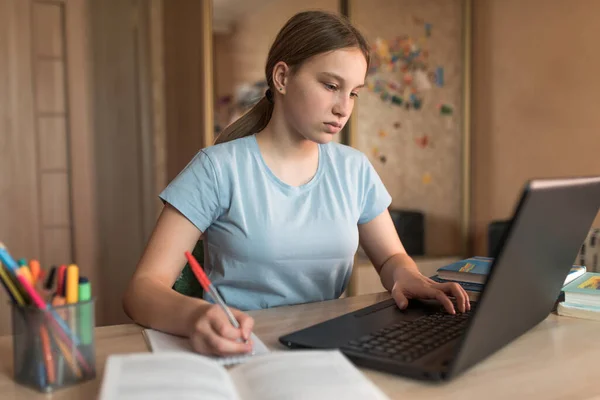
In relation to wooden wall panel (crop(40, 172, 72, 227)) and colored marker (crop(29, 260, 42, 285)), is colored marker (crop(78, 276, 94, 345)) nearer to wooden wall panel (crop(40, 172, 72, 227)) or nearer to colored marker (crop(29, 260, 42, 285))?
colored marker (crop(29, 260, 42, 285))

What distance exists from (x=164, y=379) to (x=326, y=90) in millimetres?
782

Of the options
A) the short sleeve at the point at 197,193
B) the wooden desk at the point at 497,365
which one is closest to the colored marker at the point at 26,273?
the wooden desk at the point at 497,365

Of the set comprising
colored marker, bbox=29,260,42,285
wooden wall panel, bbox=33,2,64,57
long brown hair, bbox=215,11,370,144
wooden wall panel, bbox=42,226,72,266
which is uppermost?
wooden wall panel, bbox=33,2,64,57

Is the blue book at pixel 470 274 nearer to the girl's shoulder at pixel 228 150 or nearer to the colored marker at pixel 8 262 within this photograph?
the girl's shoulder at pixel 228 150

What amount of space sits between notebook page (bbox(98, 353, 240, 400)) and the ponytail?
83 cm

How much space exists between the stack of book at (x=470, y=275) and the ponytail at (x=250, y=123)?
0.55 metres

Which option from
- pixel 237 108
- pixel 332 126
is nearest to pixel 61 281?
pixel 332 126

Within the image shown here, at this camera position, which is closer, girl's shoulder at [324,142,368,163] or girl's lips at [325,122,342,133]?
girl's lips at [325,122,342,133]

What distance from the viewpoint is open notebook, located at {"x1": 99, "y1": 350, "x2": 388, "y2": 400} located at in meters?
0.64

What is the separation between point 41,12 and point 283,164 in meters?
2.17

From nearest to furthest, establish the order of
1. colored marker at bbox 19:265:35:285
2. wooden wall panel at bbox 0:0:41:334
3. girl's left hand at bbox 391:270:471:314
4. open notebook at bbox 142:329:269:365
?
colored marker at bbox 19:265:35:285, open notebook at bbox 142:329:269:365, girl's left hand at bbox 391:270:471:314, wooden wall panel at bbox 0:0:41:334

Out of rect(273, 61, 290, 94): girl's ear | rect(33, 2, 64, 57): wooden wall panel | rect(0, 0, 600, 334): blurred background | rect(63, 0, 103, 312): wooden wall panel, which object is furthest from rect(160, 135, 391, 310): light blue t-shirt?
rect(33, 2, 64, 57): wooden wall panel

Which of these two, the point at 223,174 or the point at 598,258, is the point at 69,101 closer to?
the point at 223,174

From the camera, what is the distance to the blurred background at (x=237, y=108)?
9.79 ft
